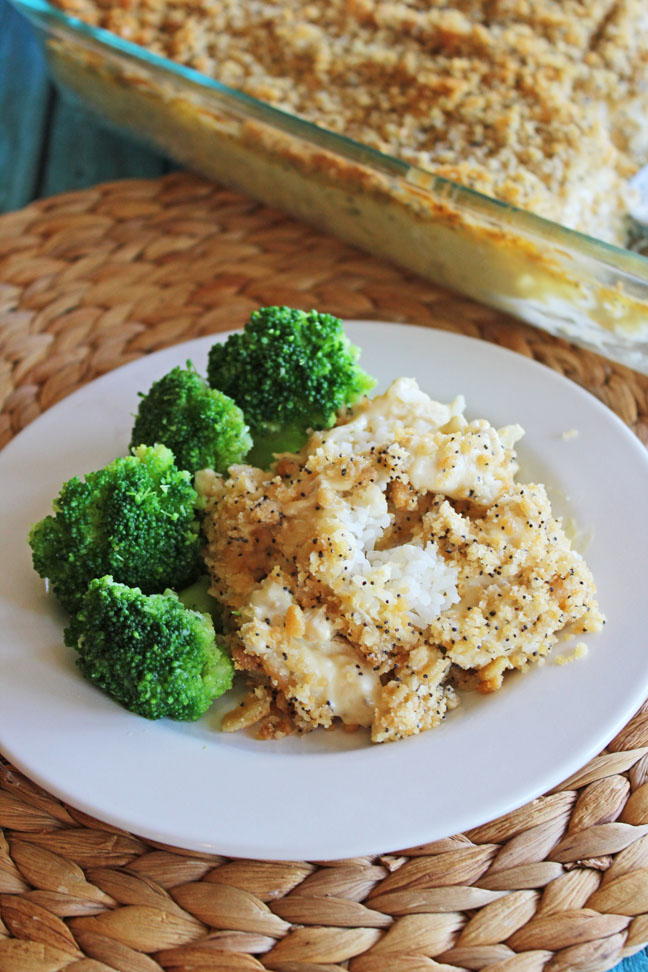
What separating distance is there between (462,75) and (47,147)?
156cm

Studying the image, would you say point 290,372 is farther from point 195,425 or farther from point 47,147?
point 47,147

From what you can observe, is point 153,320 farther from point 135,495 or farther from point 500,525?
point 500,525

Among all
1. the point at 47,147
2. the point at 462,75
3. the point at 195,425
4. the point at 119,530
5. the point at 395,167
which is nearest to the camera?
the point at 119,530

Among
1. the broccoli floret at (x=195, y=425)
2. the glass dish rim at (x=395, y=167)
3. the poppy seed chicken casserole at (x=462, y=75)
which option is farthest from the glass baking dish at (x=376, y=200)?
the broccoli floret at (x=195, y=425)

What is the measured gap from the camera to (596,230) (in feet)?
8.86

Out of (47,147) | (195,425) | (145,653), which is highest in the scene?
(47,147)

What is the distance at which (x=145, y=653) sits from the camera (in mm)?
1740

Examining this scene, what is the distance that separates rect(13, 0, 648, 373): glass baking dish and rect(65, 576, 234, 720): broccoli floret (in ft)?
4.05

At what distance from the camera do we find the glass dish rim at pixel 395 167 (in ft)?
7.68

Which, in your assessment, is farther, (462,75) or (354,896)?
(462,75)

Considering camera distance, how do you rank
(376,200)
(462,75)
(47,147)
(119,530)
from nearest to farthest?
(119,530) → (376,200) → (462,75) → (47,147)

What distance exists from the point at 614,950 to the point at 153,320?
1.84 meters

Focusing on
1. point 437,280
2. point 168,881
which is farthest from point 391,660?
point 437,280

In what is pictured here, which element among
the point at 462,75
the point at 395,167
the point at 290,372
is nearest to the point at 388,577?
the point at 290,372
